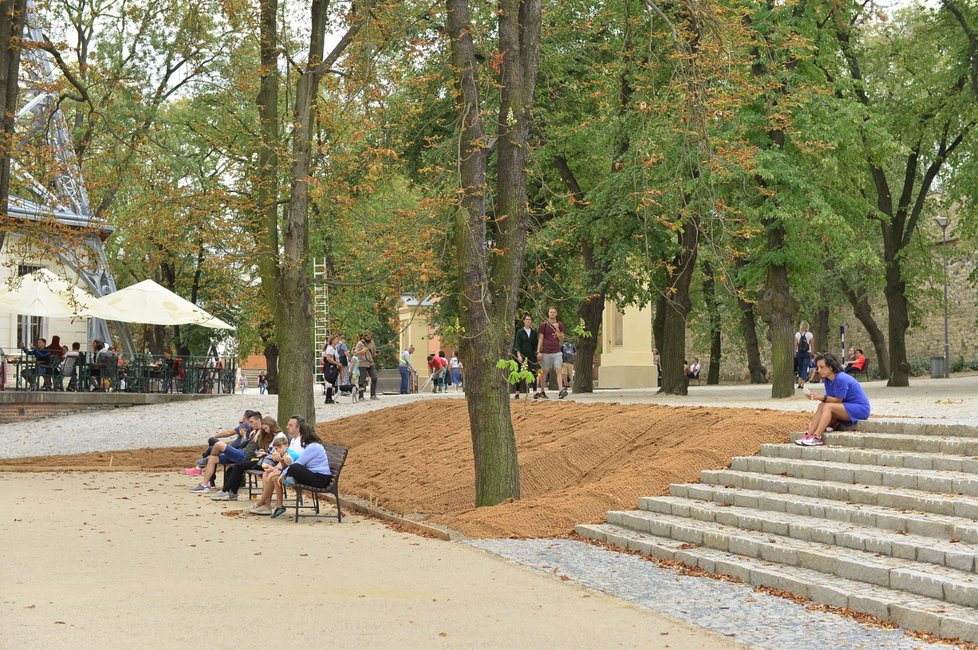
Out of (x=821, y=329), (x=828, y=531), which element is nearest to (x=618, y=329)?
(x=821, y=329)

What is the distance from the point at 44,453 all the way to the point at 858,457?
17.5 metres

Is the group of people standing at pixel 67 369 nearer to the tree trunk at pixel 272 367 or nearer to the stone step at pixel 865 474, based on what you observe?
the tree trunk at pixel 272 367

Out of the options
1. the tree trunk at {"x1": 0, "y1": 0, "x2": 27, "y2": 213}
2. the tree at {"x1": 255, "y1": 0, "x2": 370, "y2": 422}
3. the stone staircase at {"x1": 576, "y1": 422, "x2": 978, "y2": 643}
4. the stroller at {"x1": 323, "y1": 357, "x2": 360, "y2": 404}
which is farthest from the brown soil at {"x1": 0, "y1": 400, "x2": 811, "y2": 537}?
the stroller at {"x1": 323, "y1": 357, "x2": 360, "y2": 404}

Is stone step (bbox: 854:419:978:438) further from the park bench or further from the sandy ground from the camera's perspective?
the park bench

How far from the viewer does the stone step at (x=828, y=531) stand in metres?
9.11

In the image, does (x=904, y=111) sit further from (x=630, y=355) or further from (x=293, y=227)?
(x=293, y=227)

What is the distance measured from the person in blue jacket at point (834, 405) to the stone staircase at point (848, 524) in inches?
7.2

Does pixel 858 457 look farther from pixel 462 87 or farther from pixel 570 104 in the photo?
pixel 570 104

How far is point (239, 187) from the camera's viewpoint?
22531 millimetres

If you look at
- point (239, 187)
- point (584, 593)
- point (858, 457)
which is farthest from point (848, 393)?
point (239, 187)

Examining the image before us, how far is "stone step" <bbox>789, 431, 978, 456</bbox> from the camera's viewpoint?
11680mm

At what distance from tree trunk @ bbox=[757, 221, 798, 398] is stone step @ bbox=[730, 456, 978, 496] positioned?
9.46 metres

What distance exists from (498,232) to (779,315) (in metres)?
10.2

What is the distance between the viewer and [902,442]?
12.4m
